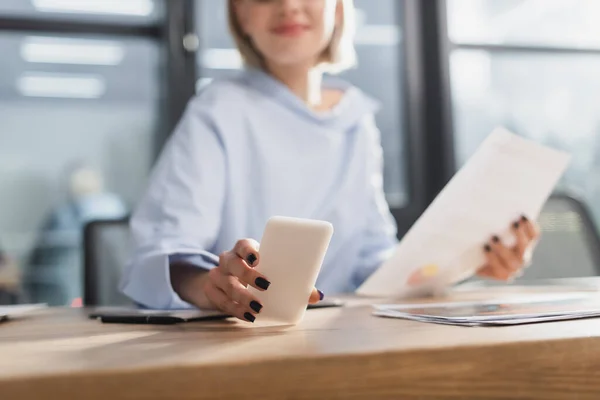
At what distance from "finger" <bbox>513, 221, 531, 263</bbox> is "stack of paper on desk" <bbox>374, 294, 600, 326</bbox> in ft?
0.96

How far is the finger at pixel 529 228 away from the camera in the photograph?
1.03 metres

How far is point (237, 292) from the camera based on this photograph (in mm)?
600

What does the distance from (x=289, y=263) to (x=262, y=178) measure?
627mm

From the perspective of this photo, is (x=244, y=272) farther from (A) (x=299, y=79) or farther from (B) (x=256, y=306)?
(A) (x=299, y=79)

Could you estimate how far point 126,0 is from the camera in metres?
2.51

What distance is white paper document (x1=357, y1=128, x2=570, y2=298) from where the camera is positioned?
93cm

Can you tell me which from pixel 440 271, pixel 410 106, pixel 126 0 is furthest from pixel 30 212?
pixel 440 271

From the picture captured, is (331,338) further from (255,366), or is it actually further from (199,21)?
(199,21)

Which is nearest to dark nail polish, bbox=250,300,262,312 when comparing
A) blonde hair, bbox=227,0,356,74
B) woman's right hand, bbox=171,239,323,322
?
woman's right hand, bbox=171,239,323,322

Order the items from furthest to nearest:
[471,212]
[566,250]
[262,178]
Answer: [566,250] < [262,178] < [471,212]

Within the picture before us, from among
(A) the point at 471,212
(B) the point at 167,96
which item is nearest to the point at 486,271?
(A) the point at 471,212

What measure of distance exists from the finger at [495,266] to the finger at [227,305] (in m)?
0.52

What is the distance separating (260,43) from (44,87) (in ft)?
5.11

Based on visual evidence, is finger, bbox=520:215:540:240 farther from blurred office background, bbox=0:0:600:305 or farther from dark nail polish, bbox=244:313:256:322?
blurred office background, bbox=0:0:600:305
